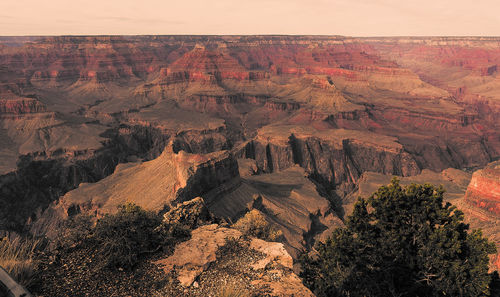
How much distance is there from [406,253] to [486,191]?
43.8m

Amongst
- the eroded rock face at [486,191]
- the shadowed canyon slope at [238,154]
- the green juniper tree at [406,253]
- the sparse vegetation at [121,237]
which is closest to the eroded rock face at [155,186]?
the shadowed canyon slope at [238,154]

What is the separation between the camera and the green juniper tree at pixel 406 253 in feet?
58.3

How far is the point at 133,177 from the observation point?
58656 mm

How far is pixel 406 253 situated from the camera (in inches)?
770

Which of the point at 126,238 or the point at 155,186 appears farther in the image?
the point at 155,186

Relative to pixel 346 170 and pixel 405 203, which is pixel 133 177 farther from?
pixel 346 170

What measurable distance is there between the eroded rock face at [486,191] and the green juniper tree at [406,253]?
39.4m

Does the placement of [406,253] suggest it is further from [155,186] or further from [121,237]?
[155,186]

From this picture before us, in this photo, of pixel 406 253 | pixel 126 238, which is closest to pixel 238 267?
pixel 126 238

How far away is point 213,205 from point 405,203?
32.4 metres

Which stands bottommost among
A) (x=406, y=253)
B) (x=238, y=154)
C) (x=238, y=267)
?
(x=238, y=154)

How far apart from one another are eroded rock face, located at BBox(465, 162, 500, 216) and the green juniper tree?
129ft

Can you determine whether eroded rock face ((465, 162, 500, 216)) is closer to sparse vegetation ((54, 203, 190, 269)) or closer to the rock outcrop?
the rock outcrop

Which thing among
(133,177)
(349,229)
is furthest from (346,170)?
(349,229)
